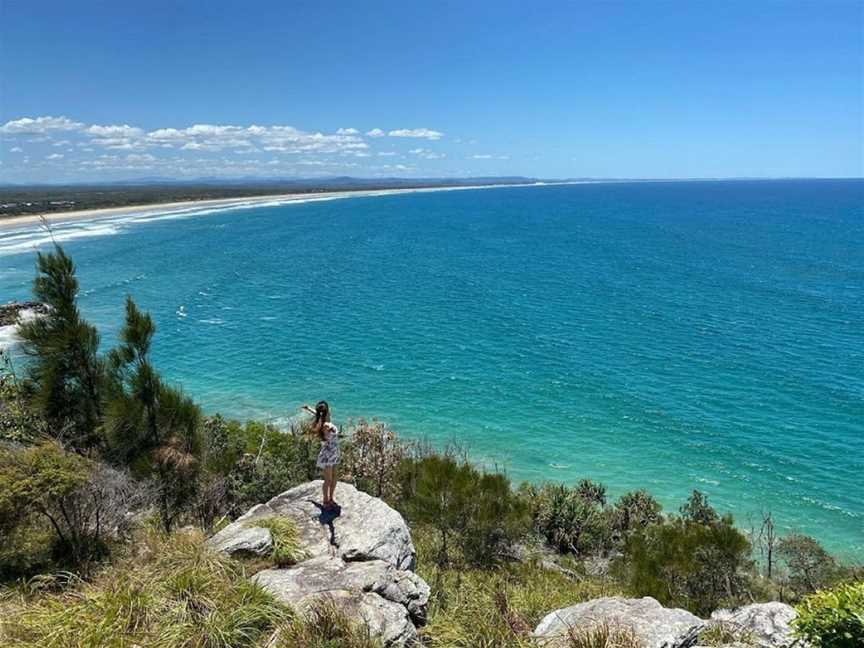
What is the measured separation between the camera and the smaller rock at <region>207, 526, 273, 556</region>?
36.7 ft

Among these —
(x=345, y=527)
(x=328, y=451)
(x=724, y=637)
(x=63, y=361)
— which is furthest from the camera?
(x=63, y=361)

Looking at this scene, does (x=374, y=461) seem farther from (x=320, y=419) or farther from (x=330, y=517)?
(x=320, y=419)

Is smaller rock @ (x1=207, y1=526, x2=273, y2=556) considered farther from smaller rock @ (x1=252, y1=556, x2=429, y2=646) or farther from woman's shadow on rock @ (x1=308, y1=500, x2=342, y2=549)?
woman's shadow on rock @ (x1=308, y1=500, x2=342, y2=549)

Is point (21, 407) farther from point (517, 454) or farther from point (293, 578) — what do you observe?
point (517, 454)

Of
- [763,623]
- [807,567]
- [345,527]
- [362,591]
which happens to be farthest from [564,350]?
[362,591]

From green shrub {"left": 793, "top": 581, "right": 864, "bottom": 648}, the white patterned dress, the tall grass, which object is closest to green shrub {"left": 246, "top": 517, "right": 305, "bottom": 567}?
the white patterned dress

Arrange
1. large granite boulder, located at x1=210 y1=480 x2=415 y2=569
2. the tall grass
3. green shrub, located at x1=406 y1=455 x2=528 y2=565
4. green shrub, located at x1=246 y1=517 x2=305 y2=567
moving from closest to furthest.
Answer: the tall grass → green shrub, located at x1=246 y1=517 x2=305 y2=567 → large granite boulder, located at x1=210 y1=480 x2=415 y2=569 → green shrub, located at x1=406 y1=455 x2=528 y2=565

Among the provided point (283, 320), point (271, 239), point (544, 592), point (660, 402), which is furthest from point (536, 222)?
point (544, 592)

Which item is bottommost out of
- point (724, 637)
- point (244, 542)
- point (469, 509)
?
point (469, 509)

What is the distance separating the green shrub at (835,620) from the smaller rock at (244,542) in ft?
30.7

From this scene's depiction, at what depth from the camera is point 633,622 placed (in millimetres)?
9398

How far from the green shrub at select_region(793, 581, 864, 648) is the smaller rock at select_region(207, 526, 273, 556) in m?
9.37

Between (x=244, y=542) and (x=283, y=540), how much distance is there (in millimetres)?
801

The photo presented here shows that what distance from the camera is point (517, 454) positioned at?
103 ft
